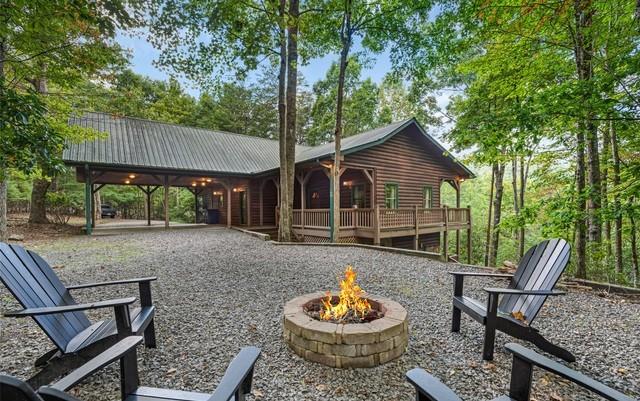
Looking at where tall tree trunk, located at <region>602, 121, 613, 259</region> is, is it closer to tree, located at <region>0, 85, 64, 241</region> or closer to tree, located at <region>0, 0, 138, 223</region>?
tree, located at <region>0, 0, 138, 223</region>

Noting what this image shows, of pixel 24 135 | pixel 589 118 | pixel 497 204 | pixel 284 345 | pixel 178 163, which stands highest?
pixel 178 163

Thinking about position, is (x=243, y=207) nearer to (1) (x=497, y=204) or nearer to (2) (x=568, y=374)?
(1) (x=497, y=204)

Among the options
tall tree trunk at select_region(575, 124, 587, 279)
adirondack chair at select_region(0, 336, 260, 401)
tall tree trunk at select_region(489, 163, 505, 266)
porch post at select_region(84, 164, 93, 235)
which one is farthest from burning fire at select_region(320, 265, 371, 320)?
tall tree trunk at select_region(489, 163, 505, 266)

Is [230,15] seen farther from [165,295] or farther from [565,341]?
[565,341]

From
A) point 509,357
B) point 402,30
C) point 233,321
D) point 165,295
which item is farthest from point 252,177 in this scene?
point 509,357

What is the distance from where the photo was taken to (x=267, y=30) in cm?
548

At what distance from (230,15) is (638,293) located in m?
8.02

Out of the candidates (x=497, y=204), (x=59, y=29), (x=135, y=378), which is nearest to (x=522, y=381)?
(x=135, y=378)

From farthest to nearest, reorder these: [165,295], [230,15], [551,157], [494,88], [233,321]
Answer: [551,157], [494,88], [230,15], [165,295], [233,321]

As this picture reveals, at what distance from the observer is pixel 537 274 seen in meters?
2.91

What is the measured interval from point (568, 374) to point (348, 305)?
1.91 metres

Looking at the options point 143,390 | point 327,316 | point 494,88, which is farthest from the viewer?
point 494,88

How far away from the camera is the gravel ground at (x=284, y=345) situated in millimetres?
2258

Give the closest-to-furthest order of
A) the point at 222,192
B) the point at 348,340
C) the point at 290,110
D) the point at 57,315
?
the point at 57,315, the point at 348,340, the point at 290,110, the point at 222,192
